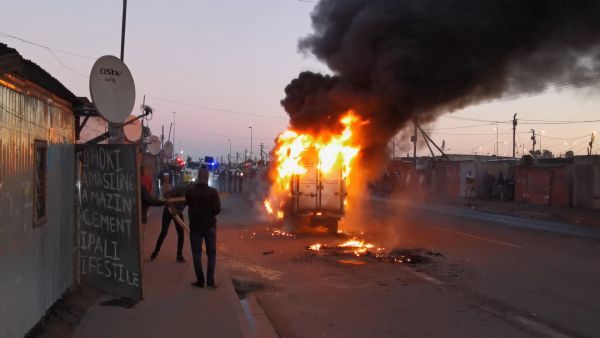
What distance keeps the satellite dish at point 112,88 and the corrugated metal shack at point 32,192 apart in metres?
0.34

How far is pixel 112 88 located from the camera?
5723 millimetres

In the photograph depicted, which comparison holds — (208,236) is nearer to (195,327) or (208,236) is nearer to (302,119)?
(195,327)

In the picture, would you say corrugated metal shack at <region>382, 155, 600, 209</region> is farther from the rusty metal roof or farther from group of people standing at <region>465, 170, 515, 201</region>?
the rusty metal roof

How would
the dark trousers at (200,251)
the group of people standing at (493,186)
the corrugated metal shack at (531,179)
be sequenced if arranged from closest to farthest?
the dark trousers at (200,251)
the corrugated metal shack at (531,179)
the group of people standing at (493,186)

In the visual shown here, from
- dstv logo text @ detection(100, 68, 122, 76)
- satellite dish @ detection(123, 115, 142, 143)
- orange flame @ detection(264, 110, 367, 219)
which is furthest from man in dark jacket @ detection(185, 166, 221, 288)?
orange flame @ detection(264, 110, 367, 219)

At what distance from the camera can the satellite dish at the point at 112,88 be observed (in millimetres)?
5426

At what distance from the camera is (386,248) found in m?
11.2

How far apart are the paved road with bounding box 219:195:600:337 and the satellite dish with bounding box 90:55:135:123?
2.94 m

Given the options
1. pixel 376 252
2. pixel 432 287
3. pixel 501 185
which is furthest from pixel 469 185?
pixel 432 287

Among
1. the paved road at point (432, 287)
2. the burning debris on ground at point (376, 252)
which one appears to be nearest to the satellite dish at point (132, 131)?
the paved road at point (432, 287)

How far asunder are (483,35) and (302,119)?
544 centimetres

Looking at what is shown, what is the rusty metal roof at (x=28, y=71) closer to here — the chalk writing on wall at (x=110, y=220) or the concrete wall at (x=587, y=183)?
the chalk writing on wall at (x=110, y=220)

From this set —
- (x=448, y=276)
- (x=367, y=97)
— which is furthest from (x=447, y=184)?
(x=448, y=276)

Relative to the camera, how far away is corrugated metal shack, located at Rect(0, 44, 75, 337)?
3854mm
